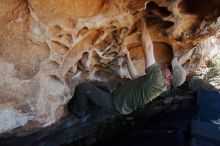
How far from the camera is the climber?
2131mm

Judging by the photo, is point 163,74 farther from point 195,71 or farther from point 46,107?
point 195,71

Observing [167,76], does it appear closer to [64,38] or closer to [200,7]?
[200,7]

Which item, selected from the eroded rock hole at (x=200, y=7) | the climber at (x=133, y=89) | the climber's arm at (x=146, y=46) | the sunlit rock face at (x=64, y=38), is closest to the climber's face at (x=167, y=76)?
the climber at (x=133, y=89)

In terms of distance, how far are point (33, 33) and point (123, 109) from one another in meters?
0.94

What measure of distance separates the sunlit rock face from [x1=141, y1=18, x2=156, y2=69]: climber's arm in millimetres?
61

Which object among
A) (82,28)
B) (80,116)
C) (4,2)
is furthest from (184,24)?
(4,2)

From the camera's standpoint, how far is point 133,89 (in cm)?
228

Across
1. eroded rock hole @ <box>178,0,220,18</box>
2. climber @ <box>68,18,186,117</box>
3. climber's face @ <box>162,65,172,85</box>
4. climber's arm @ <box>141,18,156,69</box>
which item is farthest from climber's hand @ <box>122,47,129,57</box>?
eroded rock hole @ <box>178,0,220,18</box>

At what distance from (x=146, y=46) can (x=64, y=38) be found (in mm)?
567

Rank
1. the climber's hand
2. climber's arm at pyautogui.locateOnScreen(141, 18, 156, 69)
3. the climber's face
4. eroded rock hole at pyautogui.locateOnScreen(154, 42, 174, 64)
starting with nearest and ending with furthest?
1. climber's arm at pyautogui.locateOnScreen(141, 18, 156, 69)
2. the climber's face
3. the climber's hand
4. eroded rock hole at pyautogui.locateOnScreen(154, 42, 174, 64)

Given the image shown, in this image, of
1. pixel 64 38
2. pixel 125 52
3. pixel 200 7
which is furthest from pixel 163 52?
pixel 64 38

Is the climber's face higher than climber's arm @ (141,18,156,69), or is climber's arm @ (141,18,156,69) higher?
climber's arm @ (141,18,156,69)

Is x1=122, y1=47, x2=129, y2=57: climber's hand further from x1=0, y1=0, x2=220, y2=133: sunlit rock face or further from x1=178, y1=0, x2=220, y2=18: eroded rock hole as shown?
x1=178, y1=0, x2=220, y2=18: eroded rock hole

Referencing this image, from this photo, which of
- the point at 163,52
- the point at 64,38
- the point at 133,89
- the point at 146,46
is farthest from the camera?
the point at 163,52
